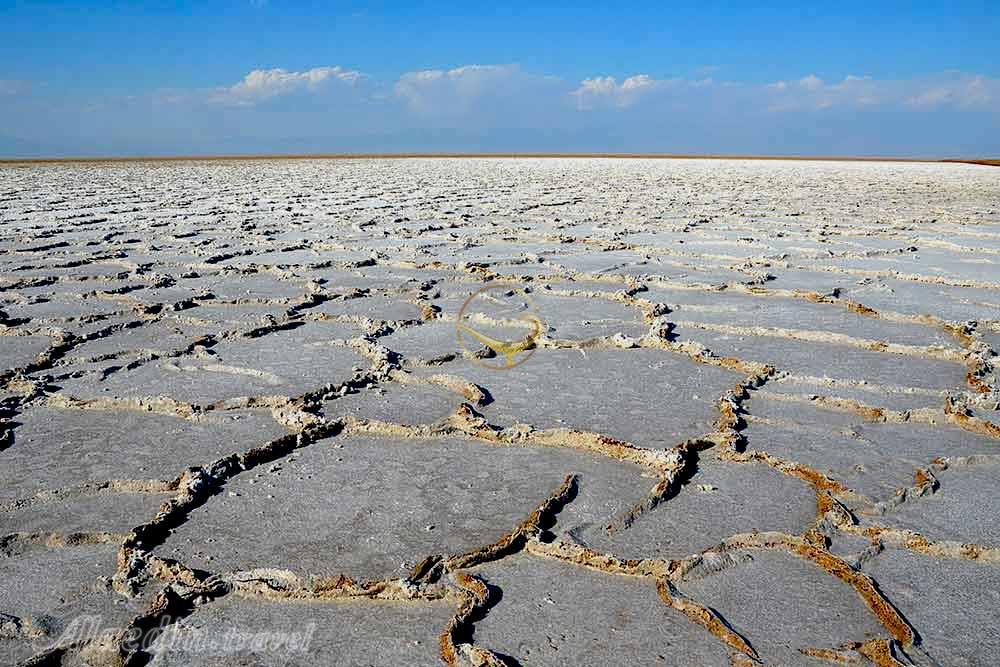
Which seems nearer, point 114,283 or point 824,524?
point 824,524

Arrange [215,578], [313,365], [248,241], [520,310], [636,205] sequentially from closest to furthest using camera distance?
[215,578] → [313,365] → [520,310] → [248,241] → [636,205]

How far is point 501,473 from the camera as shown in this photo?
1520 millimetres

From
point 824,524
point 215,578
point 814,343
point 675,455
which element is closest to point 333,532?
point 215,578

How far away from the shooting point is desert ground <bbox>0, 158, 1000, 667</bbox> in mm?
1050

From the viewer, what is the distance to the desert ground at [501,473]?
41.3 inches

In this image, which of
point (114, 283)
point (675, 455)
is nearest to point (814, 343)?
point (675, 455)

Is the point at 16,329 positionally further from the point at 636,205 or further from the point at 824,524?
the point at 636,205

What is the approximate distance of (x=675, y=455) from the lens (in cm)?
154

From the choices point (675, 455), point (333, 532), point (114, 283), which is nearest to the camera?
point (333, 532)

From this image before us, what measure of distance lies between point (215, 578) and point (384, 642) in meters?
0.28

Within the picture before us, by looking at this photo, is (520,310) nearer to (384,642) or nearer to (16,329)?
(16,329)

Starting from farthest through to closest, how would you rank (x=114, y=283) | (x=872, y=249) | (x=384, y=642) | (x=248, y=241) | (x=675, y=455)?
(x=248, y=241) < (x=872, y=249) < (x=114, y=283) < (x=675, y=455) < (x=384, y=642)

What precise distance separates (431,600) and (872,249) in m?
4.09

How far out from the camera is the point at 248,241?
493 centimetres
